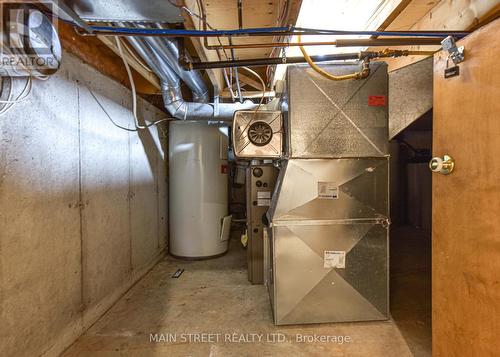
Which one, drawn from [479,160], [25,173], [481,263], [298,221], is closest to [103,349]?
[25,173]

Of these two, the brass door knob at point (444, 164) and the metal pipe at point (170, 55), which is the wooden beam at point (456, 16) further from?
the metal pipe at point (170, 55)

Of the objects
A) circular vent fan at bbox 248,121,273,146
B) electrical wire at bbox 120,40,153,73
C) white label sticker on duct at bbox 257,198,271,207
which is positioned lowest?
white label sticker on duct at bbox 257,198,271,207

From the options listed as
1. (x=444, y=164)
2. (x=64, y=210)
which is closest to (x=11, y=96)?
(x=64, y=210)

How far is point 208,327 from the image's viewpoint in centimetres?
165

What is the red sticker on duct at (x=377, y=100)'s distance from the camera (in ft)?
5.24

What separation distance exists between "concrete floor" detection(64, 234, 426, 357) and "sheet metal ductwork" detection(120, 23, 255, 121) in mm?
1814

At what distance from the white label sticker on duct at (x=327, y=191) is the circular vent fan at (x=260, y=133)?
0.52 meters

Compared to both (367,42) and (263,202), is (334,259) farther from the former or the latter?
(367,42)

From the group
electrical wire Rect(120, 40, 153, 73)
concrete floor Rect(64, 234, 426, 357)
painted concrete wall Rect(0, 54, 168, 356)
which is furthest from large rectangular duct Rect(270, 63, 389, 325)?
painted concrete wall Rect(0, 54, 168, 356)

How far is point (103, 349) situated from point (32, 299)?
563 mm

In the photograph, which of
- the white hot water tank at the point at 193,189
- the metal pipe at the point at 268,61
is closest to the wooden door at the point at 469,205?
the metal pipe at the point at 268,61

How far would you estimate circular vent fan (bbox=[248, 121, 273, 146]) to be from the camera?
5.68 feet

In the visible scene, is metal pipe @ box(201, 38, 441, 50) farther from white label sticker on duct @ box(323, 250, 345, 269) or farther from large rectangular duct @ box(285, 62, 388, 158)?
white label sticker on duct @ box(323, 250, 345, 269)

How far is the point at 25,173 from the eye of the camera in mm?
1196
